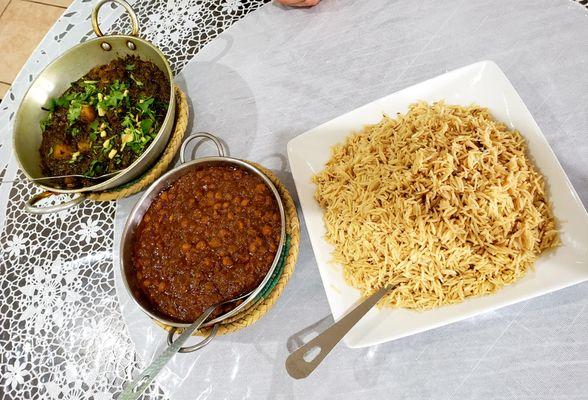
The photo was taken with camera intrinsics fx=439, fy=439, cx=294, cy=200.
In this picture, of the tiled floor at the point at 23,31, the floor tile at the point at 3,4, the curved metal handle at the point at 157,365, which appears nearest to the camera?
the curved metal handle at the point at 157,365

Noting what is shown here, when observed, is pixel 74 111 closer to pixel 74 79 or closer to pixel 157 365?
pixel 74 79

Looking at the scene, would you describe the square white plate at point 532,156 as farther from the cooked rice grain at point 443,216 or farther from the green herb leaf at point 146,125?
the green herb leaf at point 146,125

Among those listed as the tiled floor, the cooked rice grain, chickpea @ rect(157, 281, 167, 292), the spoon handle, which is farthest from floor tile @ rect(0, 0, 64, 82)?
the spoon handle

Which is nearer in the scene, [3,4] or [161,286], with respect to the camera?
[161,286]

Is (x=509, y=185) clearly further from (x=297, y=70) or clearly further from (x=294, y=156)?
(x=297, y=70)

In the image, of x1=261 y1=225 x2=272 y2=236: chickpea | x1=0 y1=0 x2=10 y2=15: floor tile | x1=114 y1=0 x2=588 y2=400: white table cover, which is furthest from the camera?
x1=0 y1=0 x2=10 y2=15: floor tile

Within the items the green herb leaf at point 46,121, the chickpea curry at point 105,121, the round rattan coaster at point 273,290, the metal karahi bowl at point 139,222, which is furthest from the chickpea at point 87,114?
the round rattan coaster at point 273,290

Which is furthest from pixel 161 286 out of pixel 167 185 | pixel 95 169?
pixel 95 169

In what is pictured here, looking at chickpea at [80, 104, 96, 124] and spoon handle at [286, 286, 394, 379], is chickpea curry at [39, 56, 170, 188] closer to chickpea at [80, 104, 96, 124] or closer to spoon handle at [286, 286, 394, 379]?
chickpea at [80, 104, 96, 124]
